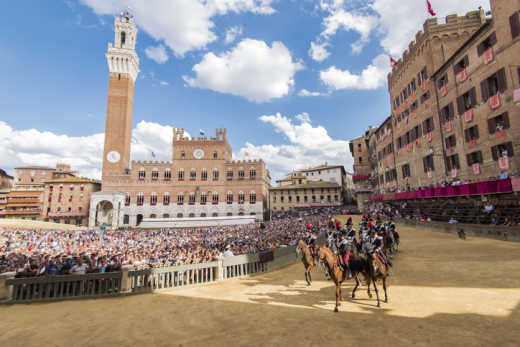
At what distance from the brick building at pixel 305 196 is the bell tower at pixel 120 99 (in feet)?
127

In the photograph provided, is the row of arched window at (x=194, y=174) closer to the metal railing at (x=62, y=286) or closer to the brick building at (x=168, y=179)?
the brick building at (x=168, y=179)

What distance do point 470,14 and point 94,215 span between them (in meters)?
69.1

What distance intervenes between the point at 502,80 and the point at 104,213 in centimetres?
6826

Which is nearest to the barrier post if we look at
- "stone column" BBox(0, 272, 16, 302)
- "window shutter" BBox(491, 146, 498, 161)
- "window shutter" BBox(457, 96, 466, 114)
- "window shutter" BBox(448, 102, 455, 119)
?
"stone column" BBox(0, 272, 16, 302)

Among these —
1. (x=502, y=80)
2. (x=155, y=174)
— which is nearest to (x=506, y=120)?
(x=502, y=80)

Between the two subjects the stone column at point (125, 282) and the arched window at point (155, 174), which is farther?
the arched window at point (155, 174)

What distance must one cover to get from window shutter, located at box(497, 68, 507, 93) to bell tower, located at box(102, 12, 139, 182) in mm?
62272

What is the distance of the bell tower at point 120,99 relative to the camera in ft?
179

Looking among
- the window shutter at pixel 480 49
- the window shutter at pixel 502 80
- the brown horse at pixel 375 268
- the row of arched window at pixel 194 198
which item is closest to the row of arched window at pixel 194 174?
the row of arched window at pixel 194 198

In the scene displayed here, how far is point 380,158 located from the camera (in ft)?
133

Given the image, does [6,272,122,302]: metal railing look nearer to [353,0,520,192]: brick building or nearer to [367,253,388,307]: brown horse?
[367,253,388,307]: brown horse

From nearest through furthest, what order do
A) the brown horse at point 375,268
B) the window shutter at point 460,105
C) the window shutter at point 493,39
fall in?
1. the brown horse at point 375,268
2. the window shutter at point 493,39
3. the window shutter at point 460,105

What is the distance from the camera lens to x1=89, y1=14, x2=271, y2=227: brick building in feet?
172

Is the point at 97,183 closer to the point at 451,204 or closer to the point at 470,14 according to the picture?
the point at 451,204
